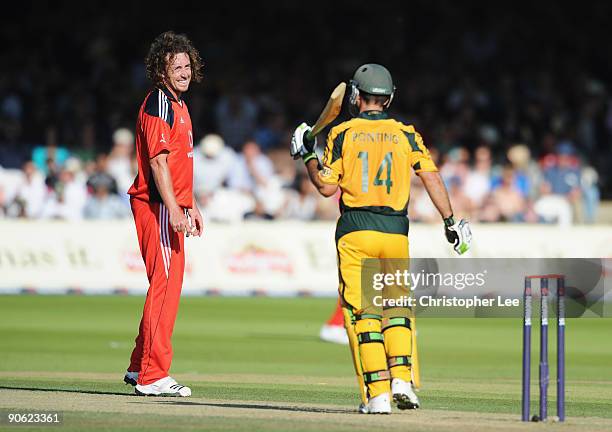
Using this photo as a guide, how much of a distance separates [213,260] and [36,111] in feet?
25.4

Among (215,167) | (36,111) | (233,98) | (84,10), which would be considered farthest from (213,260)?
(84,10)

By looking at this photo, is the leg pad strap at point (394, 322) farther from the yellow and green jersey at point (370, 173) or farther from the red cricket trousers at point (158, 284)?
the red cricket trousers at point (158, 284)

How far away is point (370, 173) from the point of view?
846 cm

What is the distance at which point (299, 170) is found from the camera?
23438mm

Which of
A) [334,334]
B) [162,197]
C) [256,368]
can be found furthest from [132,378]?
[334,334]

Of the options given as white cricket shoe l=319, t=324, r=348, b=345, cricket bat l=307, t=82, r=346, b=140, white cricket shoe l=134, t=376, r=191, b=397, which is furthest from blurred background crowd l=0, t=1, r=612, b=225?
cricket bat l=307, t=82, r=346, b=140

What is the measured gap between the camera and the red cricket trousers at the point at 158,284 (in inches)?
371

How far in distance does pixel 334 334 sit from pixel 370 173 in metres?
7.15

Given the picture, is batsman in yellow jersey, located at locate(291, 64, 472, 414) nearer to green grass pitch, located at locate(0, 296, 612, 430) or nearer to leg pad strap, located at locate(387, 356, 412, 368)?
leg pad strap, located at locate(387, 356, 412, 368)

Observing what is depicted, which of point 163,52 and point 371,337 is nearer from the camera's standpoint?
point 371,337

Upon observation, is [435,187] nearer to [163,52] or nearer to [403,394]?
[403,394]

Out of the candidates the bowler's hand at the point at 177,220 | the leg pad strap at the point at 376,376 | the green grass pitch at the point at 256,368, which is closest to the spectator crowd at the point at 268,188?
the green grass pitch at the point at 256,368

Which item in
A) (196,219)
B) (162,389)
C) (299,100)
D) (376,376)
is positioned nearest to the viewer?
(376,376)

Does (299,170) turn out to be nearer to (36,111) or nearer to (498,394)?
(36,111)
